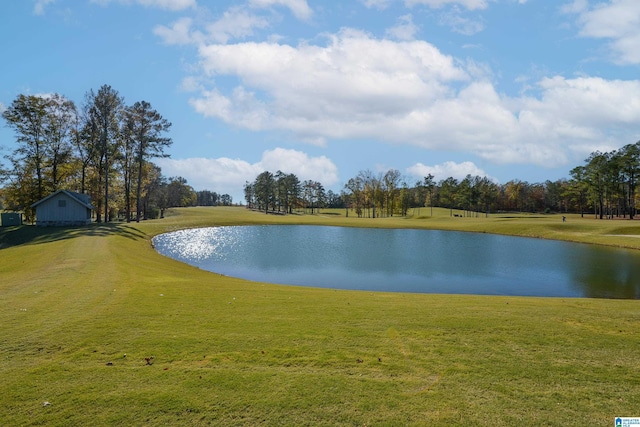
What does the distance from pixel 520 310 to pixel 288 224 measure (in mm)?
59858

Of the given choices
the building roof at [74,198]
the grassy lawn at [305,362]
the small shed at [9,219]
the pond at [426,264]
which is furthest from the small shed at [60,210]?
the grassy lawn at [305,362]

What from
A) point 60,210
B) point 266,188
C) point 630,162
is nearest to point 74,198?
point 60,210

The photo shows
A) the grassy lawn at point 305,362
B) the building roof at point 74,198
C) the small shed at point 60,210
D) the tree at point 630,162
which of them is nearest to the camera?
the grassy lawn at point 305,362

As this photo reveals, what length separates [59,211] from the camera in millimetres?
43000

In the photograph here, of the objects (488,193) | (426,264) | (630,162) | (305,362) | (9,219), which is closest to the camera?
(305,362)

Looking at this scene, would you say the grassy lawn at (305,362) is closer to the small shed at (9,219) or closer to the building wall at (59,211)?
the building wall at (59,211)

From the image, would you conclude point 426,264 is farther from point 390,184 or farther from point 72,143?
point 390,184

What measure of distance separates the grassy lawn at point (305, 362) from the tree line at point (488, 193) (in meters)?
84.8

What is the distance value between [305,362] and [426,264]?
24.9 meters

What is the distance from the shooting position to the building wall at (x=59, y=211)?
4269 centimetres

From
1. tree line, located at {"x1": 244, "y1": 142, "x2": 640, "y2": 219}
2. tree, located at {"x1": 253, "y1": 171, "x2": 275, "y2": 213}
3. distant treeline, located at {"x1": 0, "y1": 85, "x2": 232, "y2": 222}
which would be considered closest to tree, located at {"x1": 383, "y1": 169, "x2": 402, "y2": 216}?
tree line, located at {"x1": 244, "y1": 142, "x2": 640, "y2": 219}

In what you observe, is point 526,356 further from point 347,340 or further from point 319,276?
point 319,276

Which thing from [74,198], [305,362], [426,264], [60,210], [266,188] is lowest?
[426,264]

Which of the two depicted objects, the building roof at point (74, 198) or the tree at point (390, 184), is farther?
the tree at point (390, 184)
